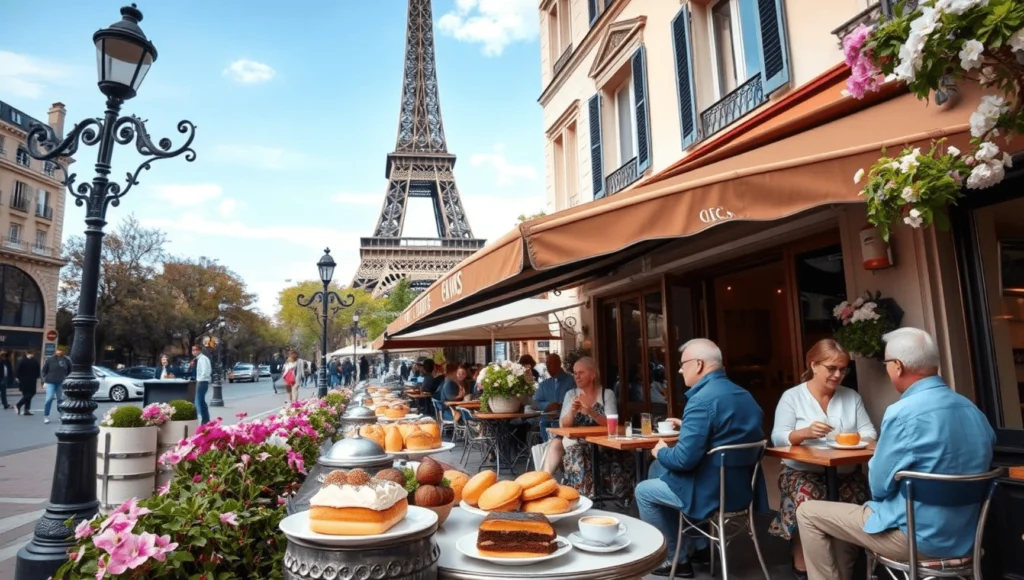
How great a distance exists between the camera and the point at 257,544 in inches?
81.5

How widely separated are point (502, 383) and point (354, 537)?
6041 mm

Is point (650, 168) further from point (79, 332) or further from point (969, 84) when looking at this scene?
point (79, 332)

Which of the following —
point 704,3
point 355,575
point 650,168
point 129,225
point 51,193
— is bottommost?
point 355,575

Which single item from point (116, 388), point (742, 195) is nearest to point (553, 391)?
point (742, 195)

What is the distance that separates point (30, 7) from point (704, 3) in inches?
288

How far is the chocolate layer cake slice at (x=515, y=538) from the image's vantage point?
5.19 feet

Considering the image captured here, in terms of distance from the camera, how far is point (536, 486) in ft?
6.52

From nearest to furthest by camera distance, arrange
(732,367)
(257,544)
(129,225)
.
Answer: (257,544) → (732,367) → (129,225)

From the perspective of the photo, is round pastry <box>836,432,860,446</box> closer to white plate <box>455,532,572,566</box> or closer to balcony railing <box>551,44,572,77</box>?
white plate <box>455,532,572,566</box>

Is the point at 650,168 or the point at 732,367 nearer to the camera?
the point at 732,367

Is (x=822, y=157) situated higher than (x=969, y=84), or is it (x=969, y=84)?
(x=969, y=84)

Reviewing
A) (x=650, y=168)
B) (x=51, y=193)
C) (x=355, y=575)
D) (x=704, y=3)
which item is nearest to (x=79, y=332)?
(x=355, y=575)

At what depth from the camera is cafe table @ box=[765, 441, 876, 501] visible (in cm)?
346

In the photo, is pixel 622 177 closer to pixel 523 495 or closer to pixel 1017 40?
pixel 1017 40
